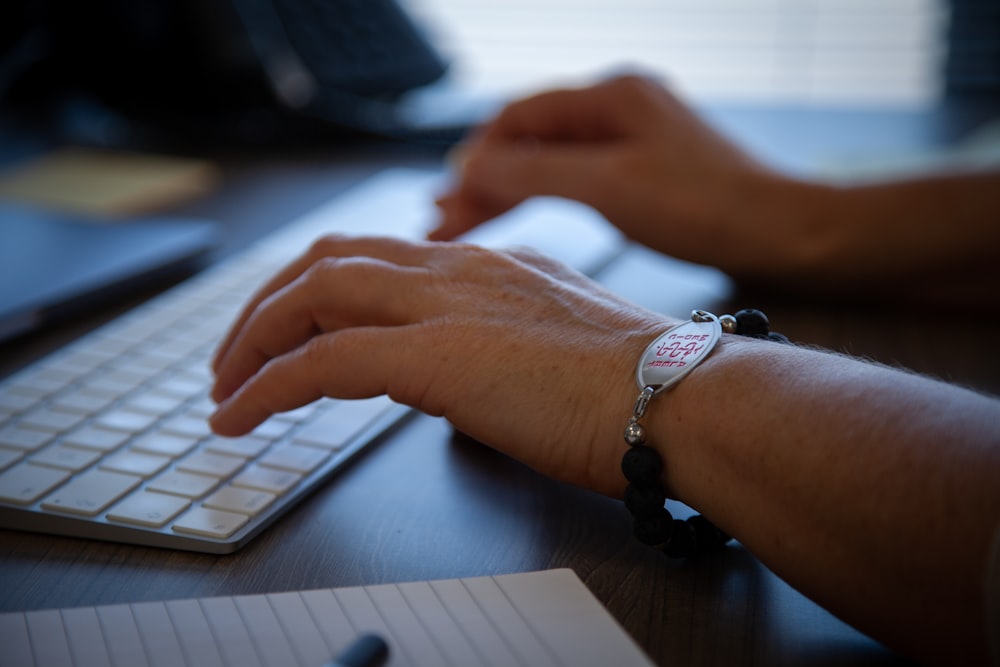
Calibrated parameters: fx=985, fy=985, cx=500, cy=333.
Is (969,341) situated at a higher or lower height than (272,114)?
lower

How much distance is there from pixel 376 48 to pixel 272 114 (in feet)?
0.54

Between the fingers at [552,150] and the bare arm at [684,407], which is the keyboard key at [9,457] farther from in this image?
the fingers at [552,150]

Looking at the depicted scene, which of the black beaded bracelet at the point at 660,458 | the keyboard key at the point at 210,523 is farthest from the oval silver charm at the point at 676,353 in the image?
the keyboard key at the point at 210,523

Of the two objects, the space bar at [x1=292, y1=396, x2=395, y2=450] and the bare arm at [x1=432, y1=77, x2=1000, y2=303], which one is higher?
the bare arm at [x1=432, y1=77, x2=1000, y2=303]

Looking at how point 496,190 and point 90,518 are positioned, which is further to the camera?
point 496,190

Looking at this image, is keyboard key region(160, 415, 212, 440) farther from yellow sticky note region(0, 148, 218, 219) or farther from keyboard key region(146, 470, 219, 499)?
yellow sticky note region(0, 148, 218, 219)

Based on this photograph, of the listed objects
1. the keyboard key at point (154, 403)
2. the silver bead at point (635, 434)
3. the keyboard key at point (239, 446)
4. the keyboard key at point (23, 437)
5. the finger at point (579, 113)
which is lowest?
the keyboard key at point (239, 446)

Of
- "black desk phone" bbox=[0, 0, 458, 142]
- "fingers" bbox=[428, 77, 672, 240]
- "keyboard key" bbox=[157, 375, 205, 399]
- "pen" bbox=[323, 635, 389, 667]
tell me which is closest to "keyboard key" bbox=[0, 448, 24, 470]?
"keyboard key" bbox=[157, 375, 205, 399]

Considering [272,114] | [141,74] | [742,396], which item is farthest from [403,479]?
[141,74]

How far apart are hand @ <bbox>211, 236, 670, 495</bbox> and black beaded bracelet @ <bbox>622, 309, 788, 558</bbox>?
0.01 metres

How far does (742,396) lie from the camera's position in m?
0.50

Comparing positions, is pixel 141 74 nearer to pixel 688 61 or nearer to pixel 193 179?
pixel 193 179

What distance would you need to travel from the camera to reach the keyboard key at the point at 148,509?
505 mm

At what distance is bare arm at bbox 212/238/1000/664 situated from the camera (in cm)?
42
